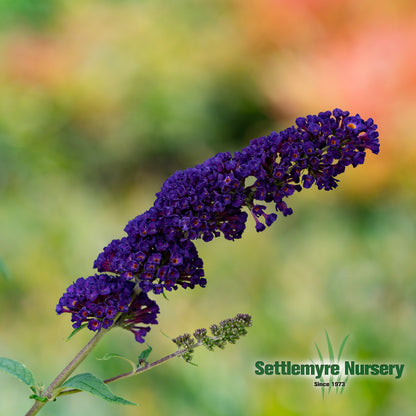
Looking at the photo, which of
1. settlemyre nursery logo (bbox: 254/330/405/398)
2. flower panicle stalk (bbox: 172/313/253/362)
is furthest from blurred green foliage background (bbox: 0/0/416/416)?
flower panicle stalk (bbox: 172/313/253/362)

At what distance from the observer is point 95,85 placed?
3.71 m

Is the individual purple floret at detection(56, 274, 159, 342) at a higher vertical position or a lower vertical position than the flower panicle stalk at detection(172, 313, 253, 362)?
A: lower

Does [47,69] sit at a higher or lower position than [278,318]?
higher

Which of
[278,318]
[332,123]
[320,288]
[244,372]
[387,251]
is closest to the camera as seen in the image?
[332,123]

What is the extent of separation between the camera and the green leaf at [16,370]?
65 cm

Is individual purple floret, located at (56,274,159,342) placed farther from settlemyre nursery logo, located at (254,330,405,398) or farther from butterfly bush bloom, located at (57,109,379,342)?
settlemyre nursery logo, located at (254,330,405,398)

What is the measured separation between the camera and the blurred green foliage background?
8.16 feet

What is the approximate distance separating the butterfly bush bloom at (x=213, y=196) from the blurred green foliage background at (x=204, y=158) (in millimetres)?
1622

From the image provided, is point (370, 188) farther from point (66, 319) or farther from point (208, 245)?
point (66, 319)

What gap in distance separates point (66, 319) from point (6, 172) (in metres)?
1.09

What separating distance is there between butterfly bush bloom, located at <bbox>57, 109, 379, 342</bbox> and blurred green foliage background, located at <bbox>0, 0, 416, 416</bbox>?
162cm

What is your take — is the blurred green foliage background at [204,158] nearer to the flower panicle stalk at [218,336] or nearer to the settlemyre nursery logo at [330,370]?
the settlemyre nursery logo at [330,370]

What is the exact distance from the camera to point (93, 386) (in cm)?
65

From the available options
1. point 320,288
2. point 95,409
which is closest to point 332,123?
point 95,409
